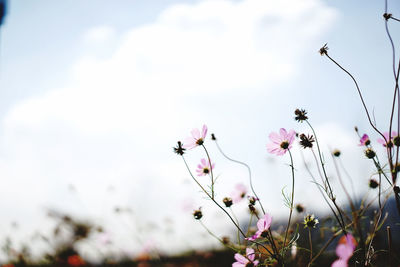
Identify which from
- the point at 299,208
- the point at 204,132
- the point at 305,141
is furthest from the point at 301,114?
the point at 299,208

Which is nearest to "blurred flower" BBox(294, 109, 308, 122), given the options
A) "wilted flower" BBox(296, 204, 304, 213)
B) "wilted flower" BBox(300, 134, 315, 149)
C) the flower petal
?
"wilted flower" BBox(300, 134, 315, 149)

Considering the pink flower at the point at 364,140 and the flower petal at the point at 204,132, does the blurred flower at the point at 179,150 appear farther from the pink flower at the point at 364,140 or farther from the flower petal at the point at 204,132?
the pink flower at the point at 364,140

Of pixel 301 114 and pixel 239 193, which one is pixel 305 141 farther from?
pixel 239 193

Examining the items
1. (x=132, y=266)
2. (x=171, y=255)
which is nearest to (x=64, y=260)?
(x=132, y=266)

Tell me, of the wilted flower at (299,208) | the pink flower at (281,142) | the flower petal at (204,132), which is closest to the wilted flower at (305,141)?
the pink flower at (281,142)

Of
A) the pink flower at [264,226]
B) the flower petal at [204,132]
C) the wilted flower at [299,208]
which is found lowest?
the pink flower at [264,226]

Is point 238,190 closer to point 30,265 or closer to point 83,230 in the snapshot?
point 83,230

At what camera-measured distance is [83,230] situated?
3031 millimetres

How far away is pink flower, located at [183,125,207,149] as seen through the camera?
121 centimetres

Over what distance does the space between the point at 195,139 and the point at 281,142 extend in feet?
1.29

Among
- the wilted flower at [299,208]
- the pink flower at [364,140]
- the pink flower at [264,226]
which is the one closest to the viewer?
the pink flower at [264,226]

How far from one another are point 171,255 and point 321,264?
170 cm

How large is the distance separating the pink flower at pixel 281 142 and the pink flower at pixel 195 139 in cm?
30

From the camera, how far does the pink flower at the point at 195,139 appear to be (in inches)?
47.6
